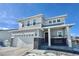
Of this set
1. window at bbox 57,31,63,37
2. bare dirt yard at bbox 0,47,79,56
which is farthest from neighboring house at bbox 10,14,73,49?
bare dirt yard at bbox 0,47,79,56

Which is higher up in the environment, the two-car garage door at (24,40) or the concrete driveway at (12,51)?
the two-car garage door at (24,40)

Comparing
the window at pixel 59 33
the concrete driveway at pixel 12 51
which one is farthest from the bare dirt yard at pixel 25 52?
the window at pixel 59 33

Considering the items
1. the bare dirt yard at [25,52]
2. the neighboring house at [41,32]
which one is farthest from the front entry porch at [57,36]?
the bare dirt yard at [25,52]

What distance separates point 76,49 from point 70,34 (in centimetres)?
34

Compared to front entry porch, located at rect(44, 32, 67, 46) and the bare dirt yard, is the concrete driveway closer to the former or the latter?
the bare dirt yard

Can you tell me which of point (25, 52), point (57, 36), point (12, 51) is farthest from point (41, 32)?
point (12, 51)

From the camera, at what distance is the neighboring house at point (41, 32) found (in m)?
3.27

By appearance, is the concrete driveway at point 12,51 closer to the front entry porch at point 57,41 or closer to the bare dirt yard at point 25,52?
the bare dirt yard at point 25,52

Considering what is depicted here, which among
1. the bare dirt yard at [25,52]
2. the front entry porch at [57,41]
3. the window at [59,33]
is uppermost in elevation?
the window at [59,33]

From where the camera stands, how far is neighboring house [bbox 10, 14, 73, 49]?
327 cm

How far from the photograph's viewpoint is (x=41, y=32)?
10.8 feet

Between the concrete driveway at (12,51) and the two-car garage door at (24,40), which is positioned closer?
the concrete driveway at (12,51)

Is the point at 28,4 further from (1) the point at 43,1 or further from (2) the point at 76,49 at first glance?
(2) the point at 76,49

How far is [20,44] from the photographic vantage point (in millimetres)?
3303
